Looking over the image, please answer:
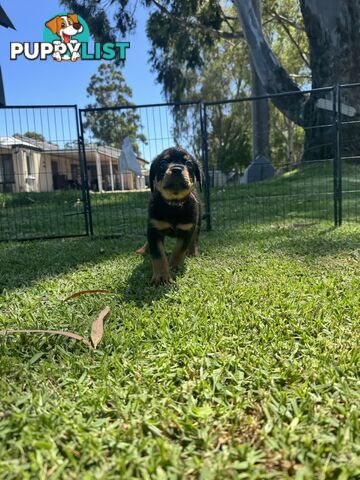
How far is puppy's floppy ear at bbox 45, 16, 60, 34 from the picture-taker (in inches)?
798

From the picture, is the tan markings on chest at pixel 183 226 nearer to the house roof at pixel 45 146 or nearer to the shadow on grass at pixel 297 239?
the shadow on grass at pixel 297 239

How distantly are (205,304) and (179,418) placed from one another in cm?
128

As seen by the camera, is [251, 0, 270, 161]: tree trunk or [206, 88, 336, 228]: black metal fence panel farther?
[251, 0, 270, 161]: tree trunk

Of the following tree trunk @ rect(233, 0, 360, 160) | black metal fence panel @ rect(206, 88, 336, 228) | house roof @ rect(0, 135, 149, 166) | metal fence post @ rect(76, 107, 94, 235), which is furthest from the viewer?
tree trunk @ rect(233, 0, 360, 160)

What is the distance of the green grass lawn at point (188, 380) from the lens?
1.37 meters

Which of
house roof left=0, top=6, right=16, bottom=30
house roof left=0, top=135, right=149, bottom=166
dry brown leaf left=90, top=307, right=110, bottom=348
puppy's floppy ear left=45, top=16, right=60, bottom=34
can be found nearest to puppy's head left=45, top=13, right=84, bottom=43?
puppy's floppy ear left=45, top=16, right=60, bottom=34

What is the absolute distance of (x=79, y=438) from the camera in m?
1.46

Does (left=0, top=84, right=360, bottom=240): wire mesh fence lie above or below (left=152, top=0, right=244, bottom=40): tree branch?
below

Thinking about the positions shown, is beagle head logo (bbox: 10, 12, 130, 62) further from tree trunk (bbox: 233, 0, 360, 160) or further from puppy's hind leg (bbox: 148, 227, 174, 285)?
puppy's hind leg (bbox: 148, 227, 174, 285)

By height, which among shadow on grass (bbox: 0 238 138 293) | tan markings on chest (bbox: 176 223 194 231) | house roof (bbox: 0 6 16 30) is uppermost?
house roof (bbox: 0 6 16 30)

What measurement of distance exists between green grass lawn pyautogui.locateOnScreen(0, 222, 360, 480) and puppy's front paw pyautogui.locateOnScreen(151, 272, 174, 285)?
86 millimetres

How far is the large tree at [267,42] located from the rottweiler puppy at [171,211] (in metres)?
2.87

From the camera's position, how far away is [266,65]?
581 inches

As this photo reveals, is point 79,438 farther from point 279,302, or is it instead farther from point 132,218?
point 132,218
